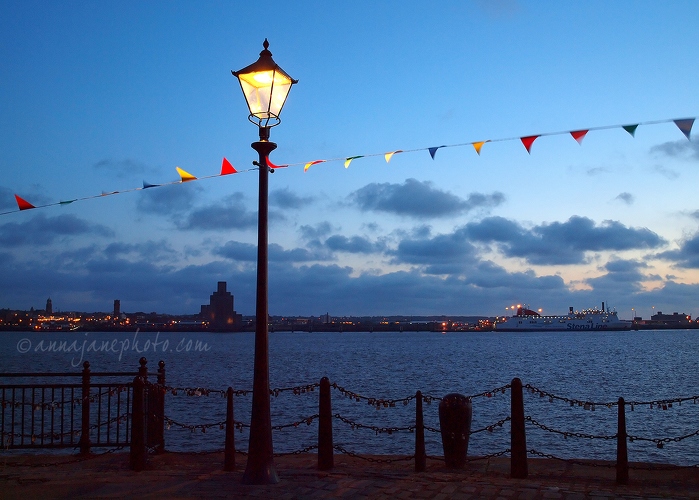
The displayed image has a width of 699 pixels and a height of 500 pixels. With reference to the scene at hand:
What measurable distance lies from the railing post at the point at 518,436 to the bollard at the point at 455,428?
121cm

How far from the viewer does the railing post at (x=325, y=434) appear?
10648 mm

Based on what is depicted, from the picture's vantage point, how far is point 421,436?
1070 centimetres

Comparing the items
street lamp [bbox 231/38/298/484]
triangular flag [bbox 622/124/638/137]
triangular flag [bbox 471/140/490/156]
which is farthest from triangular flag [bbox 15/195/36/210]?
triangular flag [bbox 622/124/638/137]

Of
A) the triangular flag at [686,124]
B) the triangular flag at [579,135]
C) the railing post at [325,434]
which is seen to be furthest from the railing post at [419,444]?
the triangular flag at [686,124]

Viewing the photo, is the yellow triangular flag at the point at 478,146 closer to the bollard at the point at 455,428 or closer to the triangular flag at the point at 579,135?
the triangular flag at the point at 579,135

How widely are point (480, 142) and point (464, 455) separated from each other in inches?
244

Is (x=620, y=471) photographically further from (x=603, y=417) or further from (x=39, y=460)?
(x=603, y=417)

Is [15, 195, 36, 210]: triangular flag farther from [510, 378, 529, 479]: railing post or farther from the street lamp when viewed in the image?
[510, 378, 529, 479]: railing post

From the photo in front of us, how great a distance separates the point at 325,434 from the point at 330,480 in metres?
1.28

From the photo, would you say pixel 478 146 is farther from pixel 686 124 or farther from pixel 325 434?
pixel 325 434

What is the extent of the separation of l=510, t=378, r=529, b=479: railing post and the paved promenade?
226 millimetres

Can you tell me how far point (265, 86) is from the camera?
873 centimetres

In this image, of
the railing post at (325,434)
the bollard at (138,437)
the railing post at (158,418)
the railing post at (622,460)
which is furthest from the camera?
the railing post at (158,418)

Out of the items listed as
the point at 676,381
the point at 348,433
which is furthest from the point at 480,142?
the point at 676,381
